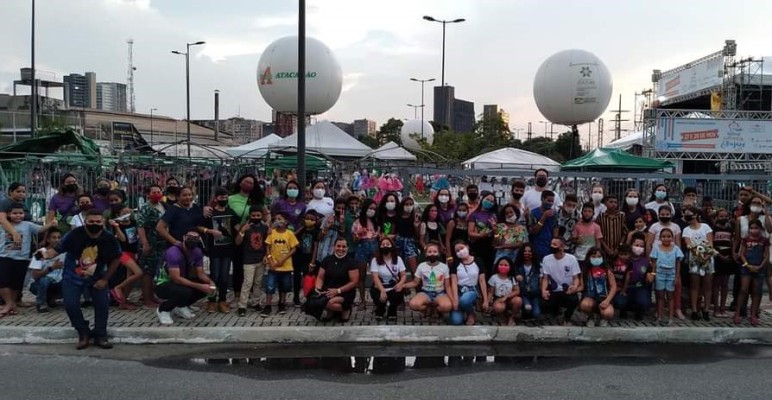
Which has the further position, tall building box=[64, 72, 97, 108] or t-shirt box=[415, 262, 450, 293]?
tall building box=[64, 72, 97, 108]

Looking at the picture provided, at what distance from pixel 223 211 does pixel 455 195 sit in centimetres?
389

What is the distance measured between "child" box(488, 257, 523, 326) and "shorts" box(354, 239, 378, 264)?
1577 millimetres

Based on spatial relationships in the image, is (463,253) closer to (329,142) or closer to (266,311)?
(266,311)

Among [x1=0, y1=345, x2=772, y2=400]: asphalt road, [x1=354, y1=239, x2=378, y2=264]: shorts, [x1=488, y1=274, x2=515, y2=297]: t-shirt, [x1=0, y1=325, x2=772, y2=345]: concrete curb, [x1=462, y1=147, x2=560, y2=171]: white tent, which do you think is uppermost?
[x1=462, y1=147, x2=560, y2=171]: white tent

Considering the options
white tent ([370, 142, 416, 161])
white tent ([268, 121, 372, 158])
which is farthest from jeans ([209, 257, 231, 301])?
white tent ([268, 121, 372, 158])

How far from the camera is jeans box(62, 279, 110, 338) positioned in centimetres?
676

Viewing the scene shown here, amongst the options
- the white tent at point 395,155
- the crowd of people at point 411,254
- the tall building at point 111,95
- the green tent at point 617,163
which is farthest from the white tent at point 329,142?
the tall building at point 111,95

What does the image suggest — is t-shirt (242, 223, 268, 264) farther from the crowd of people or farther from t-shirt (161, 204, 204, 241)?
t-shirt (161, 204, 204, 241)

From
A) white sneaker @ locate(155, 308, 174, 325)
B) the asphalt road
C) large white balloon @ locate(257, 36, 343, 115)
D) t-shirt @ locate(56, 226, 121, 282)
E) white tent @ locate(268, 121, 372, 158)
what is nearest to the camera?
the asphalt road

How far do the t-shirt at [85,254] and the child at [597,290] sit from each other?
563 centimetres

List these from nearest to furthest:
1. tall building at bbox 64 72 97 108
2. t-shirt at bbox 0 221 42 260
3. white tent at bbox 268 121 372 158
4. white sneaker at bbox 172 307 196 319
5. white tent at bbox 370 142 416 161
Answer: white sneaker at bbox 172 307 196 319 → t-shirt at bbox 0 221 42 260 → white tent at bbox 370 142 416 161 → white tent at bbox 268 121 372 158 → tall building at bbox 64 72 97 108

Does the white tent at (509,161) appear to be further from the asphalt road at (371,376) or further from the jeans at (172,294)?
the asphalt road at (371,376)

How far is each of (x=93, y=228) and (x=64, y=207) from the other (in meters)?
2.23

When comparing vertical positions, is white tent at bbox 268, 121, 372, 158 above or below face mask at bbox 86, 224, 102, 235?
above
